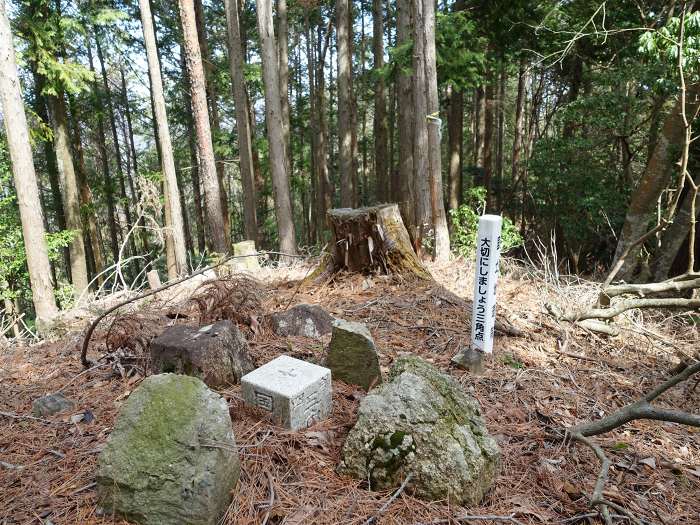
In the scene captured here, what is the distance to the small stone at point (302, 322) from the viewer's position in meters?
4.06

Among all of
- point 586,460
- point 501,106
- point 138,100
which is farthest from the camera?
point 138,100

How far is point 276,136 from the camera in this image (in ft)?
31.3

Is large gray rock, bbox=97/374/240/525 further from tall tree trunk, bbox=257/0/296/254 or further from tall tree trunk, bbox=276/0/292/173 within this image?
tall tree trunk, bbox=276/0/292/173

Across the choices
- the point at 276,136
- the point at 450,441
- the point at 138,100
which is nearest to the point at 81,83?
the point at 276,136

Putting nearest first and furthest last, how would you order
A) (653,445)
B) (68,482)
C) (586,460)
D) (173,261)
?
(68,482), (586,460), (653,445), (173,261)

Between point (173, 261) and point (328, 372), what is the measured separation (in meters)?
9.66

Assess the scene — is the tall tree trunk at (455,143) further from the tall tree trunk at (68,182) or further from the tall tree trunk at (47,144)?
the tall tree trunk at (47,144)

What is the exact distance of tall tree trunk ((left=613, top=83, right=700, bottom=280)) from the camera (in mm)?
6605

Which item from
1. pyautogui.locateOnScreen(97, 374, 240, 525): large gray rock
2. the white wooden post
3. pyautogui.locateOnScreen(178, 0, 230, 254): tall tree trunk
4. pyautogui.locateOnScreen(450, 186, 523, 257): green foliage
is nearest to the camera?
pyautogui.locateOnScreen(97, 374, 240, 525): large gray rock

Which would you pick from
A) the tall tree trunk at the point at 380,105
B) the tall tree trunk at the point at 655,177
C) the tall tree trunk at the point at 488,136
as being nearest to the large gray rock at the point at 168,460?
the tall tree trunk at the point at 655,177

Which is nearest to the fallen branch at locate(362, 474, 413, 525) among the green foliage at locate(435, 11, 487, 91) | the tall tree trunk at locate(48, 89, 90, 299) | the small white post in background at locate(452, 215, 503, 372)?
the small white post in background at locate(452, 215, 503, 372)

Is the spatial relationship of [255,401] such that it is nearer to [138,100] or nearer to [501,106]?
[501,106]

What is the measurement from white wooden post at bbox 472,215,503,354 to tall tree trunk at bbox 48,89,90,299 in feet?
39.4

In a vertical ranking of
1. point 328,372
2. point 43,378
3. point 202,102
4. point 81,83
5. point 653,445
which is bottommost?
point 653,445
